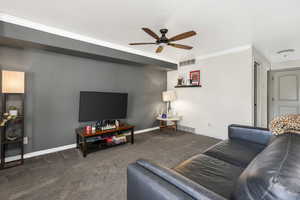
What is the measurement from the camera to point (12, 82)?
2.12m

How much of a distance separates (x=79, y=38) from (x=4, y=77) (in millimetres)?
1396

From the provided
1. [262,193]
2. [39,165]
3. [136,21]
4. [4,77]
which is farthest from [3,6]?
[262,193]

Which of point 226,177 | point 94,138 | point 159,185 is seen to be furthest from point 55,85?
point 226,177

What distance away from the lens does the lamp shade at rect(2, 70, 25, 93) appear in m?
2.07

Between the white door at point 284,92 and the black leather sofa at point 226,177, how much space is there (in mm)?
4007

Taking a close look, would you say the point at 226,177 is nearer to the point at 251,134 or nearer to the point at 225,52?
the point at 251,134

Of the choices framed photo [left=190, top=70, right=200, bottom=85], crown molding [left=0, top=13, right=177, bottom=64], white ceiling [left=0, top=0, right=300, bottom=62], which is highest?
white ceiling [left=0, top=0, right=300, bottom=62]

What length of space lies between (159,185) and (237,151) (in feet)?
4.83

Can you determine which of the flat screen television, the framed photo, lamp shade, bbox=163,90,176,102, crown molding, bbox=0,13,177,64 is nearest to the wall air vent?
the framed photo

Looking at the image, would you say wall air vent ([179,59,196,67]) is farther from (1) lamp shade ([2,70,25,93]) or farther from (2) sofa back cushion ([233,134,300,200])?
(1) lamp shade ([2,70,25,93])

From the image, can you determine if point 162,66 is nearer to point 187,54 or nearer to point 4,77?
point 187,54

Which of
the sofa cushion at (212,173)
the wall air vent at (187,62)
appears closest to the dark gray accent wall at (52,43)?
the wall air vent at (187,62)

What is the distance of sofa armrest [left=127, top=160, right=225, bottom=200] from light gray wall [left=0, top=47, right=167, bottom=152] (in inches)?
101

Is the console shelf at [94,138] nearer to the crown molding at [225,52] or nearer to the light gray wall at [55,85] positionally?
the light gray wall at [55,85]
